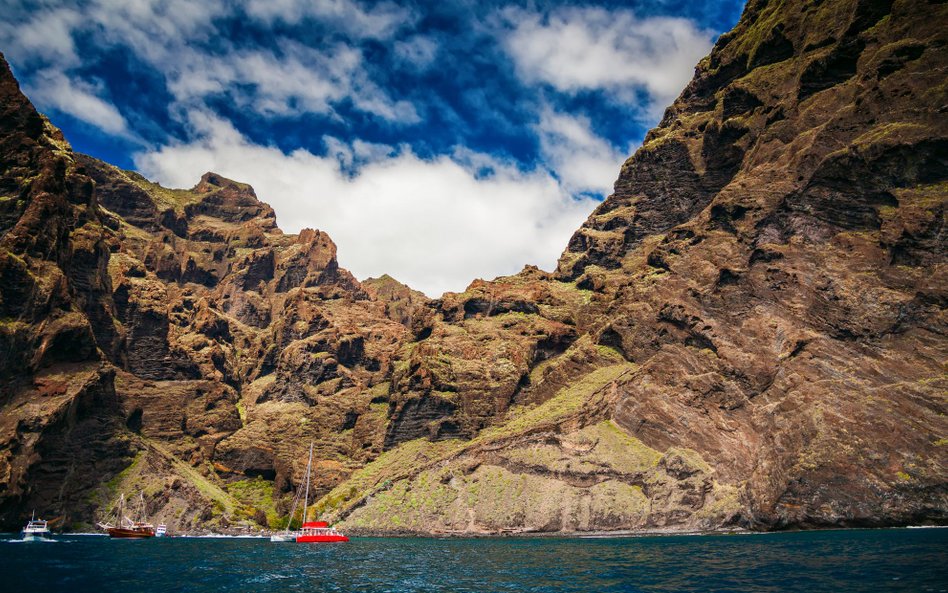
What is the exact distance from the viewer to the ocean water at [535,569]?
206 feet

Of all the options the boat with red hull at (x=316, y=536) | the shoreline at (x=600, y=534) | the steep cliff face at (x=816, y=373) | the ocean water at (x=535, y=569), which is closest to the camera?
the ocean water at (x=535, y=569)

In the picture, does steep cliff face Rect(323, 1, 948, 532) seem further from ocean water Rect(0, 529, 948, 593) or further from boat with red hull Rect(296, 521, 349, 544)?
ocean water Rect(0, 529, 948, 593)

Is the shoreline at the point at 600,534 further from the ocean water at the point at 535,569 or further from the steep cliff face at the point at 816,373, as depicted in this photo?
the ocean water at the point at 535,569

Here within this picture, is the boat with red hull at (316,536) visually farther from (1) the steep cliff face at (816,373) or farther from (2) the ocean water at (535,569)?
(2) the ocean water at (535,569)

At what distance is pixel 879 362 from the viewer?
152750 mm

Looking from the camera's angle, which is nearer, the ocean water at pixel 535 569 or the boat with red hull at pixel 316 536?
the ocean water at pixel 535 569

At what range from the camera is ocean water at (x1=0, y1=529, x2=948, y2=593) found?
62.9 meters

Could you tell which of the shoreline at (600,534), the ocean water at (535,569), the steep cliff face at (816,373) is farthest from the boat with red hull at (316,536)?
the ocean water at (535,569)

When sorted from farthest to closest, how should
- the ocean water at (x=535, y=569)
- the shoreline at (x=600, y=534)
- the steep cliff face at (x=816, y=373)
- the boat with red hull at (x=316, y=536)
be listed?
the boat with red hull at (x=316, y=536)
the steep cliff face at (x=816, y=373)
the shoreline at (x=600, y=534)
the ocean water at (x=535, y=569)

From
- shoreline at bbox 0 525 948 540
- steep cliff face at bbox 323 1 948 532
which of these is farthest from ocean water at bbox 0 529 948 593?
steep cliff face at bbox 323 1 948 532

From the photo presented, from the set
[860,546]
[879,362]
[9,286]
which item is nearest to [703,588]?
[860,546]

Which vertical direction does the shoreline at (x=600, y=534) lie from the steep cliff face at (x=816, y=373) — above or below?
below

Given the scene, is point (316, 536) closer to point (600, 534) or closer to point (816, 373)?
point (600, 534)

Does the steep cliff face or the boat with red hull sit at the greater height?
the steep cliff face
